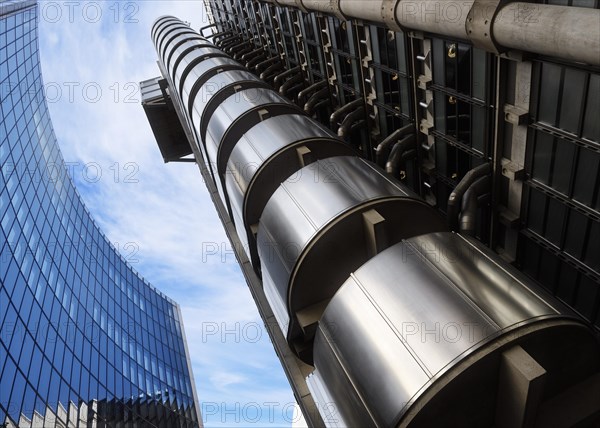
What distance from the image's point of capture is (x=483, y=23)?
884 centimetres

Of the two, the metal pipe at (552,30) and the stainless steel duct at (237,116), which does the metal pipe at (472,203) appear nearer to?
the metal pipe at (552,30)

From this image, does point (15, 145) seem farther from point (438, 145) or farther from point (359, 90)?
point (438, 145)

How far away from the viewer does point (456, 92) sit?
12.0 m

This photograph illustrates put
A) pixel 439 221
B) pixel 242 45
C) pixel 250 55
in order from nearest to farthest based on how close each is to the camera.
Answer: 1. pixel 439 221
2. pixel 250 55
3. pixel 242 45

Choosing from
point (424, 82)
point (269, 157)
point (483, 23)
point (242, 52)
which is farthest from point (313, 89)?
point (242, 52)

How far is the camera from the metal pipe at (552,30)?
6.68 meters

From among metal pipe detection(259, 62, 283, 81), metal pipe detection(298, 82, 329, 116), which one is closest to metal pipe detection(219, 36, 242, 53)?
metal pipe detection(259, 62, 283, 81)

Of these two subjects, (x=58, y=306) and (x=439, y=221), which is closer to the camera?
(x=439, y=221)

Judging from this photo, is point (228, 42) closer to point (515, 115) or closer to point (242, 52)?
point (242, 52)

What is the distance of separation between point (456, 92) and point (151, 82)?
40.4 metres

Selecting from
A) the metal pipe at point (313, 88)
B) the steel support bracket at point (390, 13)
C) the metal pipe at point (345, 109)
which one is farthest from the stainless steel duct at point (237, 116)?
the metal pipe at point (313, 88)

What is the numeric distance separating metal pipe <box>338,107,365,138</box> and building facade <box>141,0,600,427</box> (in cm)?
16

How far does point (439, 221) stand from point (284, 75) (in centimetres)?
1921

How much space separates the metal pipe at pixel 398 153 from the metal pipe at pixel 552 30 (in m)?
5.85
